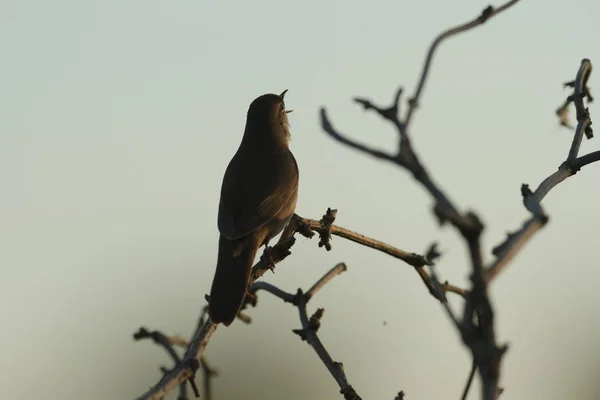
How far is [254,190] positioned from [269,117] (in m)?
1.40

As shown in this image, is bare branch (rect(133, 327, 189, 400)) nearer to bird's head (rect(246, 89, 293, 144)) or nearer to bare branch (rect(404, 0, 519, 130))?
bare branch (rect(404, 0, 519, 130))

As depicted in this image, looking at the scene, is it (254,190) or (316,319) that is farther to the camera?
(254,190)

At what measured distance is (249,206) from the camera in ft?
19.0

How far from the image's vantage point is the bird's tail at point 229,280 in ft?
15.3

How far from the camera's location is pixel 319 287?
11.8ft

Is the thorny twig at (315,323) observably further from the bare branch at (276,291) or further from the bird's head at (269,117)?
the bird's head at (269,117)

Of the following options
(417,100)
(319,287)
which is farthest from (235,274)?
(417,100)

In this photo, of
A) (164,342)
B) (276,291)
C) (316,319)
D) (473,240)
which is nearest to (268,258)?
(276,291)

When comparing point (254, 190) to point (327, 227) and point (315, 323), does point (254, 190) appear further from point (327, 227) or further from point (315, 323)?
point (315, 323)

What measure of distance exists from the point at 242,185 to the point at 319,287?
8.42 feet

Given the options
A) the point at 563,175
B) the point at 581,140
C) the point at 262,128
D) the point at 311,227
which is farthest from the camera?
the point at 262,128

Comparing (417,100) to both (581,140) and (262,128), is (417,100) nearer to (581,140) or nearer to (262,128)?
(581,140)

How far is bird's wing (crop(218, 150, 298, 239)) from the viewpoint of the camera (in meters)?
5.63

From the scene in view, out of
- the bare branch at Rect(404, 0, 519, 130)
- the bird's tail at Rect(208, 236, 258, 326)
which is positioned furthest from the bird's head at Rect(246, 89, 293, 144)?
the bare branch at Rect(404, 0, 519, 130)
